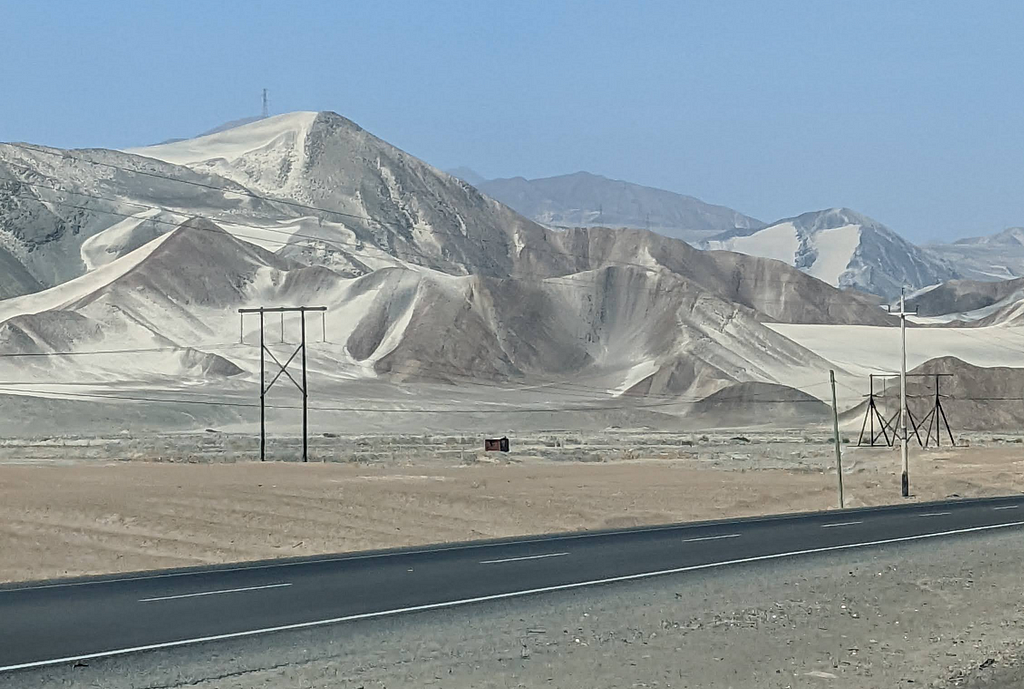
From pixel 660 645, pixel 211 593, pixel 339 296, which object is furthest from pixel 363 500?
pixel 339 296

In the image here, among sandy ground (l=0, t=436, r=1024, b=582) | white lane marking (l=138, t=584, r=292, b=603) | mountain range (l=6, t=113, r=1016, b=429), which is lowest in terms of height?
sandy ground (l=0, t=436, r=1024, b=582)

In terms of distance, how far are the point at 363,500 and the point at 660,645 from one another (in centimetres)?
2145

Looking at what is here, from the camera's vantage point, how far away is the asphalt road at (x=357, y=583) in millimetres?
13762

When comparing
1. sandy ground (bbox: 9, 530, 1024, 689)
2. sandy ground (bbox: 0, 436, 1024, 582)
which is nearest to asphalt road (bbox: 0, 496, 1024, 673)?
sandy ground (bbox: 9, 530, 1024, 689)

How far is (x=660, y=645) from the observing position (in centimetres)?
1350

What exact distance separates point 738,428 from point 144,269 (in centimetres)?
5967

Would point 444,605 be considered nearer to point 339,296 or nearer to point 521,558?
point 521,558

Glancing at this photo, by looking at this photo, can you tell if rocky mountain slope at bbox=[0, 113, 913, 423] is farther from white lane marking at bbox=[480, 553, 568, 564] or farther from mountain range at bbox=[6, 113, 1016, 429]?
white lane marking at bbox=[480, 553, 568, 564]

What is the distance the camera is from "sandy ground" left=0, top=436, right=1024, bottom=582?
84.2 ft

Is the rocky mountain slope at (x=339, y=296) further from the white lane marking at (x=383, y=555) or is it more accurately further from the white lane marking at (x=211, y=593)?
the white lane marking at (x=211, y=593)

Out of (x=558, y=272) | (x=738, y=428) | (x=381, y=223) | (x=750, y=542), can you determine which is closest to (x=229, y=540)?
(x=750, y=542)

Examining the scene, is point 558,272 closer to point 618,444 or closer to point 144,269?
point 144,269

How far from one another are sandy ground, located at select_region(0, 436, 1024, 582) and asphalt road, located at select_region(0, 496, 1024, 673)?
377 centimetres

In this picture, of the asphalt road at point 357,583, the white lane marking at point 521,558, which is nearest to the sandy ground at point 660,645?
the asphalt road at point 357,583
